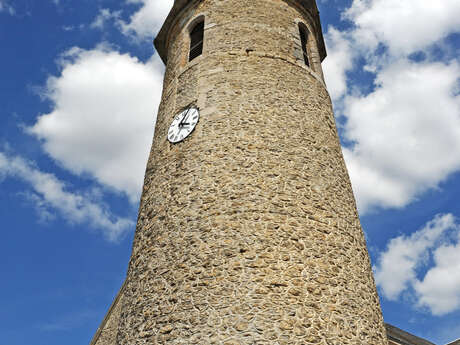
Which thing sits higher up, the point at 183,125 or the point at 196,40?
the point at 196,40

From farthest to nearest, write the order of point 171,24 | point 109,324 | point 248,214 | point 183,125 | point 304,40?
point 109,324 → point 171,24 → point 304,40 → point 183,125 → point 248,214

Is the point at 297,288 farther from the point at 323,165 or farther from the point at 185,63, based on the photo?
the point at 185,63

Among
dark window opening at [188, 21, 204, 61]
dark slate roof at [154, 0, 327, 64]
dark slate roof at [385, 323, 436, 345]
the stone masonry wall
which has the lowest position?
dark slate roof at [385, 323, 436, 345]

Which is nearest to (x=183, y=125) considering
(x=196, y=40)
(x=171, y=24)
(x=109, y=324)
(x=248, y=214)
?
(x=248, y=214)

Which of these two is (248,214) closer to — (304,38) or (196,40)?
→ (196,40)

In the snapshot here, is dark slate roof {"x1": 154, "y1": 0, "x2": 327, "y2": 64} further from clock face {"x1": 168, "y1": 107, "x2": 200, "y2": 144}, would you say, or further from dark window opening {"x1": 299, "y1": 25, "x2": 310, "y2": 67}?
clock face {"x1": 168, "y1": 107, "x2": 200, "y2": 144}

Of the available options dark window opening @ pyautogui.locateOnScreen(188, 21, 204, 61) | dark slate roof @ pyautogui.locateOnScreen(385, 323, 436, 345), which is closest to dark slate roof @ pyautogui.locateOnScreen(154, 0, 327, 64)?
dark window opening @ pyautogui.locateOnScreen(188, 21, 204, 61)

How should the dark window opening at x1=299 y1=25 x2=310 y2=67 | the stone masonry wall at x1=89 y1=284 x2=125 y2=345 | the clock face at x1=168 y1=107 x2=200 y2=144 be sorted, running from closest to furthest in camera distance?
the clock face at x1=168 y1=107 x2=200 y2=144 < the dark window opening at x1=299 y1=25 x2=310 y2=67 < the stone masonry wall at x1=89 y1=284 x2=125 y2=345

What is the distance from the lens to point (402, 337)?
7457 millimetres

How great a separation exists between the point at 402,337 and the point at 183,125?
5.64 m

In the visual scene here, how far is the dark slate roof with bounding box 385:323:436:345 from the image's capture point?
737 cm

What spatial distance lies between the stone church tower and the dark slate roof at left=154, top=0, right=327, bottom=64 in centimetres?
175

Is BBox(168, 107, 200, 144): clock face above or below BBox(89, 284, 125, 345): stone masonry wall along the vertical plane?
above

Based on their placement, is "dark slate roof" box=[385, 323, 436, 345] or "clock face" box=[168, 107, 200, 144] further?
"clock face" box=[168, 107, 200, 144]
